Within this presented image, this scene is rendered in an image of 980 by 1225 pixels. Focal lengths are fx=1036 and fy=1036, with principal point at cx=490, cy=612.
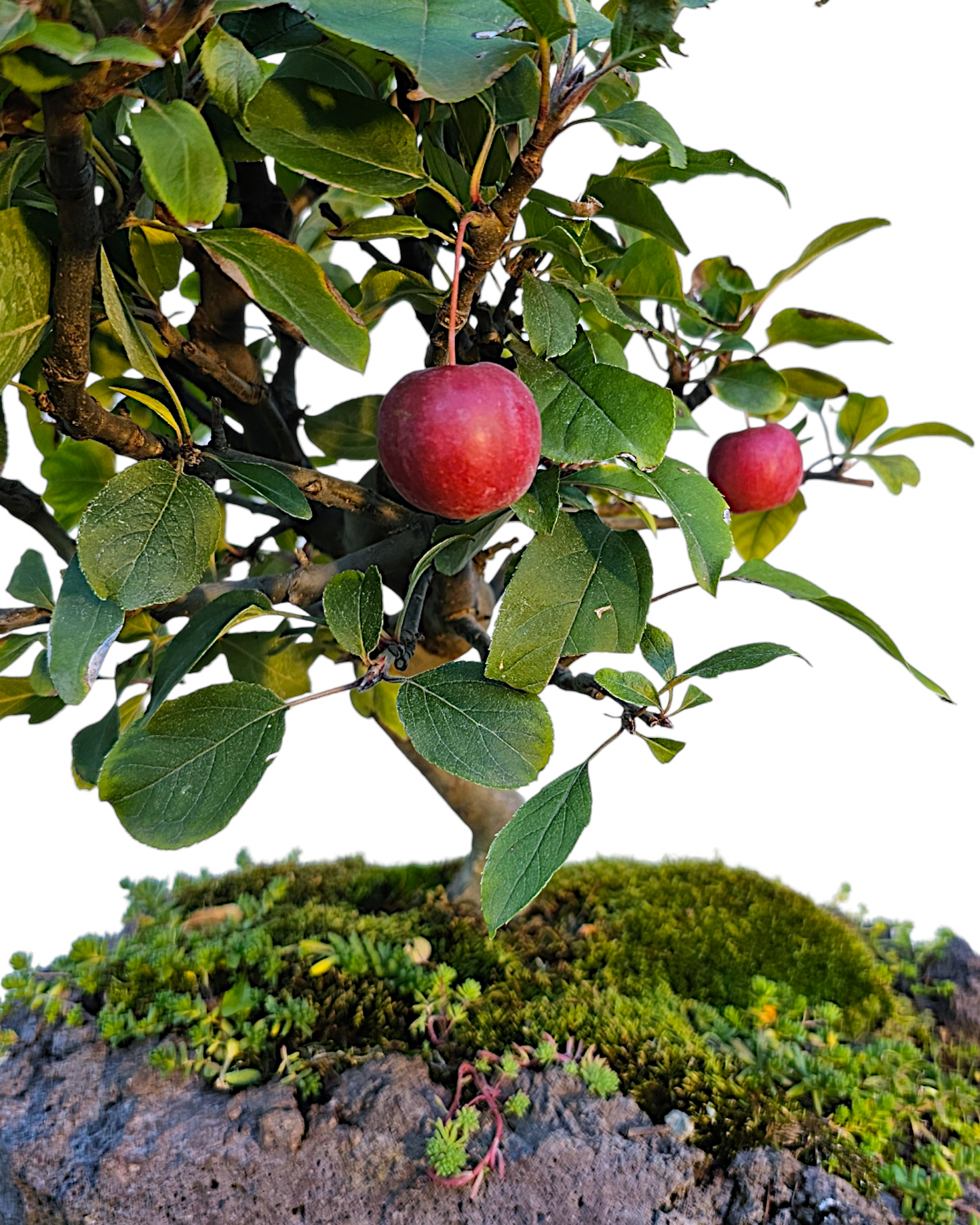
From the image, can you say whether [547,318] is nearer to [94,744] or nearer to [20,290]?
[20,290]

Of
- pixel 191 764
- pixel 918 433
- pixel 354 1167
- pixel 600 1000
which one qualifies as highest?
pixel 918 433

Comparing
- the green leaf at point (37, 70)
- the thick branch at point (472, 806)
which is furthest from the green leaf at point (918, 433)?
the green leaf at point (37, 70)

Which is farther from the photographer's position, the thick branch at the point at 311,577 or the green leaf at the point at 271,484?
the thick branch at the point at 311,577

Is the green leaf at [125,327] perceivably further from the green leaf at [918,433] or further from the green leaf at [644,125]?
the green leaf at [918,433]

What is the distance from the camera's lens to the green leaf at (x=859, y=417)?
3.91ft

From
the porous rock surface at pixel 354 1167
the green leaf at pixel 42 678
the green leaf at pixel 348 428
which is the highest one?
the green leaf at pixel 348 428

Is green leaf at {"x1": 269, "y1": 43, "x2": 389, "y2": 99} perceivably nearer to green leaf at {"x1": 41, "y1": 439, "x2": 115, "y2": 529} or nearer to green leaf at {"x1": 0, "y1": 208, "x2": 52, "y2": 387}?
green leaf at {"x1": 0, "y1": 208, "x2": 52, "y2": 387}

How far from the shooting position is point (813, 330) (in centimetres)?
103

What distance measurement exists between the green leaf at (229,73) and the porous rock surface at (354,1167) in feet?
2.81

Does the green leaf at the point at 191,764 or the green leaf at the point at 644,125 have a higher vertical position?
the green leaf at the point at 644,125

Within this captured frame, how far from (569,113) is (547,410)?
198 millimetres

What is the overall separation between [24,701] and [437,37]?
808mm

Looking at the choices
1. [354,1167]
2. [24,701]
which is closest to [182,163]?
[24,701]

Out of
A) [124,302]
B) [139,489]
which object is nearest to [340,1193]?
[139,489]
